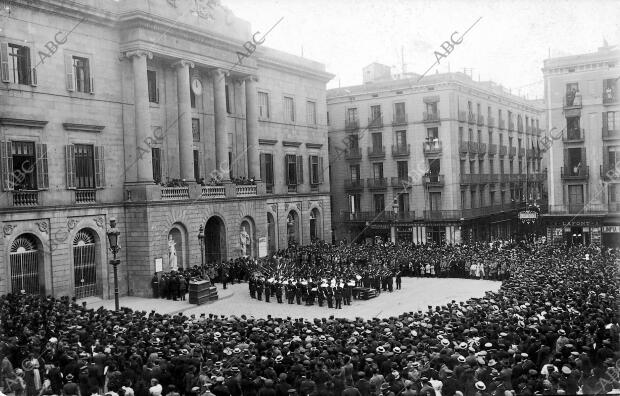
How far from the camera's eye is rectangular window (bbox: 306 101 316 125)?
52.2 metres

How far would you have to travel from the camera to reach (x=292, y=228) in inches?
1953

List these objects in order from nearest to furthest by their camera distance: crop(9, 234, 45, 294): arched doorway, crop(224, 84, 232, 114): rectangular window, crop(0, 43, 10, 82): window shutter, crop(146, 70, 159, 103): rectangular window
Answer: crop(0, 43, 10, 82): window shutter < crop(9, 234, 45, 294): arched doorway < crop(146, 70, 159, 103): rectangular window < crop(224, 84, 232, 114): rectangular window

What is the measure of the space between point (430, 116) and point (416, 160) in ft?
13.5

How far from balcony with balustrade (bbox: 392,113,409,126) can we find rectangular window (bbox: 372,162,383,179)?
13.3ft

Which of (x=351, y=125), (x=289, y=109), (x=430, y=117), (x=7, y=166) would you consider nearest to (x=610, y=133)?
(x=430, y=117)

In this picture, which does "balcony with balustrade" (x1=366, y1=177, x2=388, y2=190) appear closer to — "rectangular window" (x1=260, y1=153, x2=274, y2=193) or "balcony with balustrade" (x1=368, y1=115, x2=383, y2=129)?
"balcony with balustrade" (x1=368, y1=115, x2=383, y2=129)

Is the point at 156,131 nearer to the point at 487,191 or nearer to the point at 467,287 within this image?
the point at 467,287

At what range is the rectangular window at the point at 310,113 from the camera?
52219 mm

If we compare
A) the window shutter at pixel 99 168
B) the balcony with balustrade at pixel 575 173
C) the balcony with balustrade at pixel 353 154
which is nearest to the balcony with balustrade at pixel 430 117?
the balcony with balustrade at pixel 353 154

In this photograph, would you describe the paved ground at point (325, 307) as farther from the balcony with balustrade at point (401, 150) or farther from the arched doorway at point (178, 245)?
the balcony with balustrade at point (401, 150)

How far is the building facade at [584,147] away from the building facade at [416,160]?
26.7 ft

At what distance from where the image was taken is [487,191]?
59875 mm

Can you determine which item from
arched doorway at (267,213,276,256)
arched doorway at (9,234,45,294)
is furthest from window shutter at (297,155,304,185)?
arched doorway at (9,234,45,294)

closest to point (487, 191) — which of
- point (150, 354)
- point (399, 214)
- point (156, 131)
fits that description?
point (399, 214)
